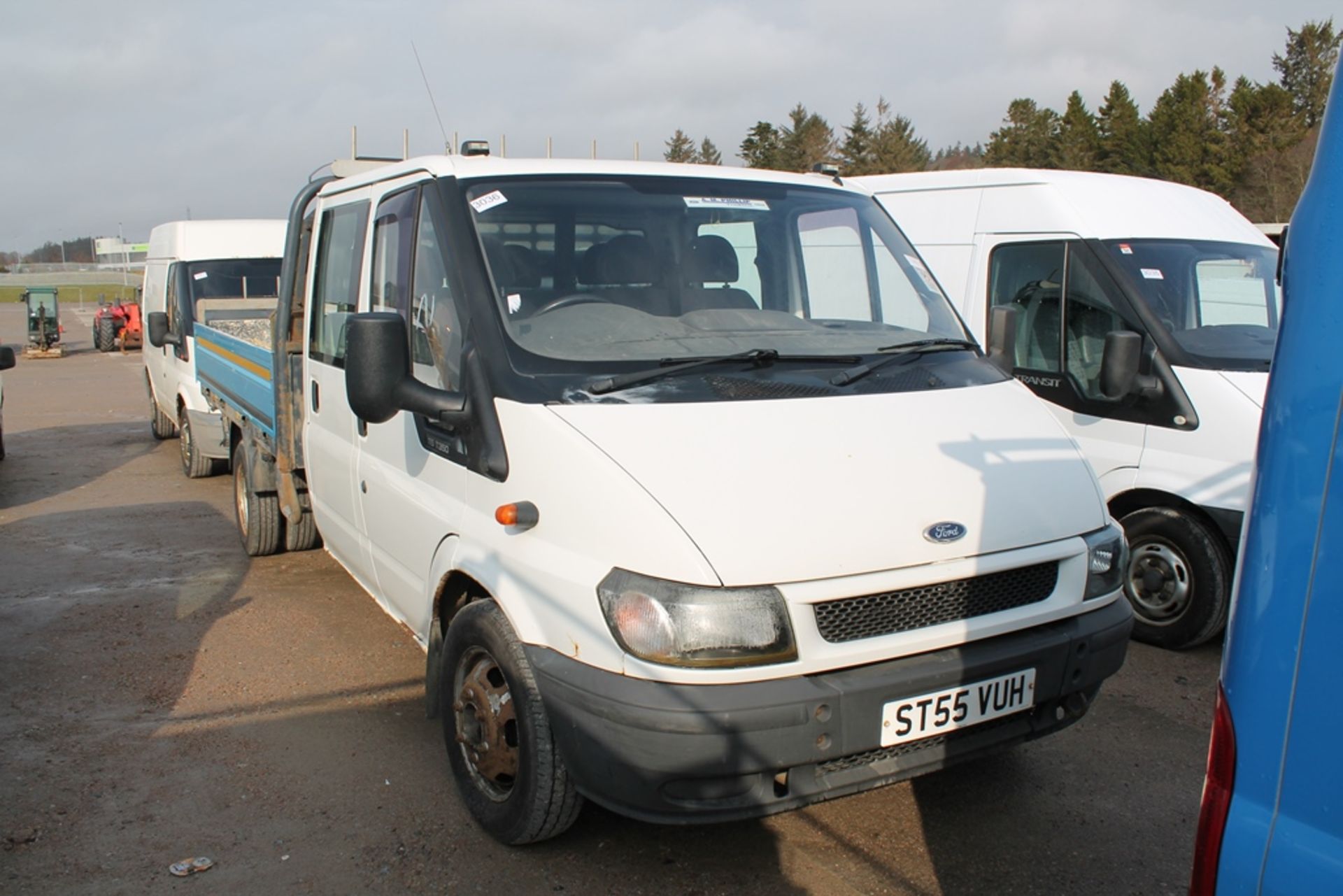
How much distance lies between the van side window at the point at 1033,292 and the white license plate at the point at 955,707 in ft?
10.4

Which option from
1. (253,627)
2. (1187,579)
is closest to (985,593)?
(1187,579)

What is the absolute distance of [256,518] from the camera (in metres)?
6.80

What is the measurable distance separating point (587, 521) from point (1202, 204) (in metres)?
5.04

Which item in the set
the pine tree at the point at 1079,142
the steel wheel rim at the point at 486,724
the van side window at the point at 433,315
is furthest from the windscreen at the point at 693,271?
the pine tree at the point at 1079,142

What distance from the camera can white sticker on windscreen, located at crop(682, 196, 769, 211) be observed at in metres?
4.02

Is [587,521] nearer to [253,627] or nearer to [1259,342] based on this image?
[253,627]

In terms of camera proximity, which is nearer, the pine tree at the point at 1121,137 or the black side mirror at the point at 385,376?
the black side mirror at the point at 385,376

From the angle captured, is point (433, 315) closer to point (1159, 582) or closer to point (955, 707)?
point (955, 707)

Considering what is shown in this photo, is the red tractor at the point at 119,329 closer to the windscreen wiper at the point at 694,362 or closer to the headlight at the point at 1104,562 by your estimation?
the windscreen wiper at the point at 694,362

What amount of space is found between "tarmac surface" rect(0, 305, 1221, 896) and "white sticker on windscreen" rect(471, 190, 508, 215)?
2.04 meters

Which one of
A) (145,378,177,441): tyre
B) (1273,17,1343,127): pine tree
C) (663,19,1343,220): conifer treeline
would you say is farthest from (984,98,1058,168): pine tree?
(145,378,177,441): tyre

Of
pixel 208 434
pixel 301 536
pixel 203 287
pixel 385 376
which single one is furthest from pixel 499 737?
pixel 203 287

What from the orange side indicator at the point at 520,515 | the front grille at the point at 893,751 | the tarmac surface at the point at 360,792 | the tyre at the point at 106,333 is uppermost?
the orange side indicator at the point at 520,515

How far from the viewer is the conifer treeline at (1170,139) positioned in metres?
38.0
